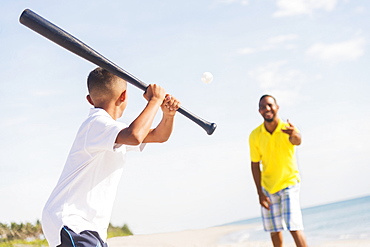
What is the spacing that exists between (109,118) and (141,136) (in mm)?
279

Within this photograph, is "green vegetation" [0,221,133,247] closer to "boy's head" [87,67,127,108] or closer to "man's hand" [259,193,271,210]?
"man's hand" [259,193,271,210]

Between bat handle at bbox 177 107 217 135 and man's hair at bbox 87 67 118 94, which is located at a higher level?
man's hair at bbox 87 67 118 94

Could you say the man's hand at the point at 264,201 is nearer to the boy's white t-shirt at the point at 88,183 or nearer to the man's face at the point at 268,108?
the man's face at the point at 268,108

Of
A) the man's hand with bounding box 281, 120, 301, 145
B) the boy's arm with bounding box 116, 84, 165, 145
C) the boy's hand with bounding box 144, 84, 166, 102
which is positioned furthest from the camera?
the man's hand with bounding box 281, 120, 301, 145

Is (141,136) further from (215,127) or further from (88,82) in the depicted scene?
(215,127)

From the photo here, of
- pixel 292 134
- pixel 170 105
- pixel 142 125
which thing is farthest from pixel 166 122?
pixel 292 134

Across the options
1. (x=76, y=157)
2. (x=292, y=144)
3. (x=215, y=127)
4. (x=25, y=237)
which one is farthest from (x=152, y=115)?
(x=25, y=237)

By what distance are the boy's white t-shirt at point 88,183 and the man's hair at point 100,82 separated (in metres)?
0.18

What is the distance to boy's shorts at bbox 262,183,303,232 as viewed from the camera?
21.5ft

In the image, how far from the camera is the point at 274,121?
692 cm

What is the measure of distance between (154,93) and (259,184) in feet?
12.7

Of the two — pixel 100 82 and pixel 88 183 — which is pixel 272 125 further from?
pixel 88 183

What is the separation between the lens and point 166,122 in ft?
12.7

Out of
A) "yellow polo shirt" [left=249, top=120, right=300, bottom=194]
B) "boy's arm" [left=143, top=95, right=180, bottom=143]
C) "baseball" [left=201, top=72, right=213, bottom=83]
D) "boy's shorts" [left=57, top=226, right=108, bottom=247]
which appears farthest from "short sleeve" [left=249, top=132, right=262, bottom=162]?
"boy's shorts" [left=57, top=226, right=108, bottom=247]
